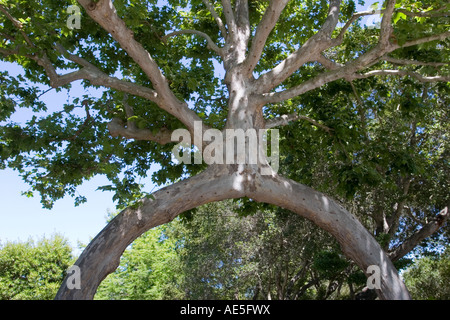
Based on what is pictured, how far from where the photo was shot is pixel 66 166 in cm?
907

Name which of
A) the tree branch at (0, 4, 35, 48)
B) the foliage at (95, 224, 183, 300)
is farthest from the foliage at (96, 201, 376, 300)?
the tree branch at (0, 4, 35, 48)

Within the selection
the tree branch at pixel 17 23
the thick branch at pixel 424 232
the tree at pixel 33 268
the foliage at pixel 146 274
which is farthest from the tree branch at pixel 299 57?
the tree at pixel 33 268

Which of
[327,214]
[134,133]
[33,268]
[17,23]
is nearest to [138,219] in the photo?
[134,133]

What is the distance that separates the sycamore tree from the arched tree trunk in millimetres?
17

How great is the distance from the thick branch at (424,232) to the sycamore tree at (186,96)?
4.73 meters

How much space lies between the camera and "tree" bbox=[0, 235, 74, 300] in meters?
21.3

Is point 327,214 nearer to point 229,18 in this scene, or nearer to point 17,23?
point 229,18

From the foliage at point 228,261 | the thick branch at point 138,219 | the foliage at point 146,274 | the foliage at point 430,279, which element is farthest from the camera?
the foliage at point 430,279

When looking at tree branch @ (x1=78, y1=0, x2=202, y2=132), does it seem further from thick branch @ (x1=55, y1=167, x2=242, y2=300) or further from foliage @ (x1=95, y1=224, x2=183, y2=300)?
foliage @ (x1=95, y1=224, x2=183, y2=300)

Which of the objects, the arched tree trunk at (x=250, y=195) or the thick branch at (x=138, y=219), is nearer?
the thick branch at (x=138, y=219)

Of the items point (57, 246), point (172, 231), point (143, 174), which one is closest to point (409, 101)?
point (143, 174)

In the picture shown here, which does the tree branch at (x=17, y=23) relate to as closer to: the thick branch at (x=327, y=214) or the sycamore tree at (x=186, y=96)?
the sycamore tree at (x=186, y=96)

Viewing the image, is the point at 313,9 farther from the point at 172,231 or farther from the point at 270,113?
the point at 172,231

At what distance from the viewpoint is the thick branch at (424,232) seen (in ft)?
37.1
